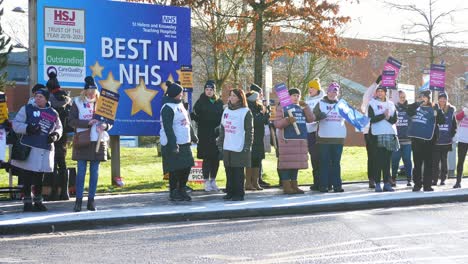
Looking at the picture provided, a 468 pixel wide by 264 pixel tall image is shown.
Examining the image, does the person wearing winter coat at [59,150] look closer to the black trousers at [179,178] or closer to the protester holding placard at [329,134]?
the black trousers at [179,178]

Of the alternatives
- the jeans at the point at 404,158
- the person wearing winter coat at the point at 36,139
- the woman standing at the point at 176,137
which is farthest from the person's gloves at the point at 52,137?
the jeans at the point at 404,158

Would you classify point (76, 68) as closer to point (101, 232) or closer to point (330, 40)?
point (101, 232)

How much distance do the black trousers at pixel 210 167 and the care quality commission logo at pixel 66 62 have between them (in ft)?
9.23

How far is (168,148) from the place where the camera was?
38.6ft

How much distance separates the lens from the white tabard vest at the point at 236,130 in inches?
474

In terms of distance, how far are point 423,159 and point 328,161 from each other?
176 centimetres

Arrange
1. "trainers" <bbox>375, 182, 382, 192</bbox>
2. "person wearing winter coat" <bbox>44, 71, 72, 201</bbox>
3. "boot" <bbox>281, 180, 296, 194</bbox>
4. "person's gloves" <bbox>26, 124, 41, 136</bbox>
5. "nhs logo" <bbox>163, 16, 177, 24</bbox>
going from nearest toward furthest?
"person's gloves" <bbox>26, 124, 41, 136</bbox>
"person wearing winter coat" <bbox>44, 71, 72, 201</bbox>
"boot" <bbox>281, 180, 296, 194</bbox>
"trainers" <bbox>375, 182, 382, 192</bbox>
"nhs logo" <bbox>163, 16, 177, 24</bbox>

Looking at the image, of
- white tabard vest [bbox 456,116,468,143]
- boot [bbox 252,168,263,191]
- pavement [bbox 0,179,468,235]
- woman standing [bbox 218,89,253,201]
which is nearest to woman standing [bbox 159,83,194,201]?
pavement [bbox 0,179,468,235]

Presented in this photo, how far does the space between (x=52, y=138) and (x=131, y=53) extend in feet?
14.2

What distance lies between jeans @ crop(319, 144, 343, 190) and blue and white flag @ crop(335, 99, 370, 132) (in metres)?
0.49

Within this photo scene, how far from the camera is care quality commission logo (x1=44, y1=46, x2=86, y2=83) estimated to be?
13.6m

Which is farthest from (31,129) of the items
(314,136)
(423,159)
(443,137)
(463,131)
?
(443,137)

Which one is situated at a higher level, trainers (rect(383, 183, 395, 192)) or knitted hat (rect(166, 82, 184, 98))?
knitted hat (rect(166, 82, 184, 98))

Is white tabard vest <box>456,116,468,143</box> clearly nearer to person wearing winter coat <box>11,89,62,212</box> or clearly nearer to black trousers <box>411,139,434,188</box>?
black trousers <box>411,139,434,188</box>
